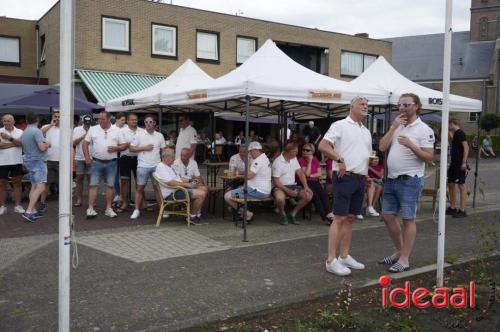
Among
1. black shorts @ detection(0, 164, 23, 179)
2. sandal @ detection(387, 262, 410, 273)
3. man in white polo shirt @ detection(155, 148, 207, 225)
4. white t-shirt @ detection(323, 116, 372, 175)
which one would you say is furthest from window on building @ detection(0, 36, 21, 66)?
sandal @ detection(387, 262, 410, 273)

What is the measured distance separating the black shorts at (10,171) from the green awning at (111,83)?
999 cm

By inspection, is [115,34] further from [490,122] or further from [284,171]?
[490,122]

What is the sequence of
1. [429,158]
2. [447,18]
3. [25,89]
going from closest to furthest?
[447,18] < [429,158] < [25,89]

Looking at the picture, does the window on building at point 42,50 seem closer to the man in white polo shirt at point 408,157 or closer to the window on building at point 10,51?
the window on building at point 10,51

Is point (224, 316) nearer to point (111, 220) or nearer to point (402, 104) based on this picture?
point (402, 104)

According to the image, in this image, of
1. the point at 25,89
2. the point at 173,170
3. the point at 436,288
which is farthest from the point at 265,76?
the point at 25,89

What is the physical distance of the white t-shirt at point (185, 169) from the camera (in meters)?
8.95

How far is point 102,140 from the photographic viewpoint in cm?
904

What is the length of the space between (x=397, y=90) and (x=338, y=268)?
5.37 m

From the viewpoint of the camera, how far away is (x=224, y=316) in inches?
172

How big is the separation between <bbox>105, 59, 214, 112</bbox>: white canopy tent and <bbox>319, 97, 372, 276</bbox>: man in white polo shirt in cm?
506

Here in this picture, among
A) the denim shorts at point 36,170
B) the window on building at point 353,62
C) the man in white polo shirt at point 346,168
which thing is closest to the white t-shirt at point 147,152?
the denim shorts at point 36,170

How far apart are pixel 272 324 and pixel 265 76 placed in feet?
14.8

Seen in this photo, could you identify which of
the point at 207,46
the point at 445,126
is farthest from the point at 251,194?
the point at 207,46
